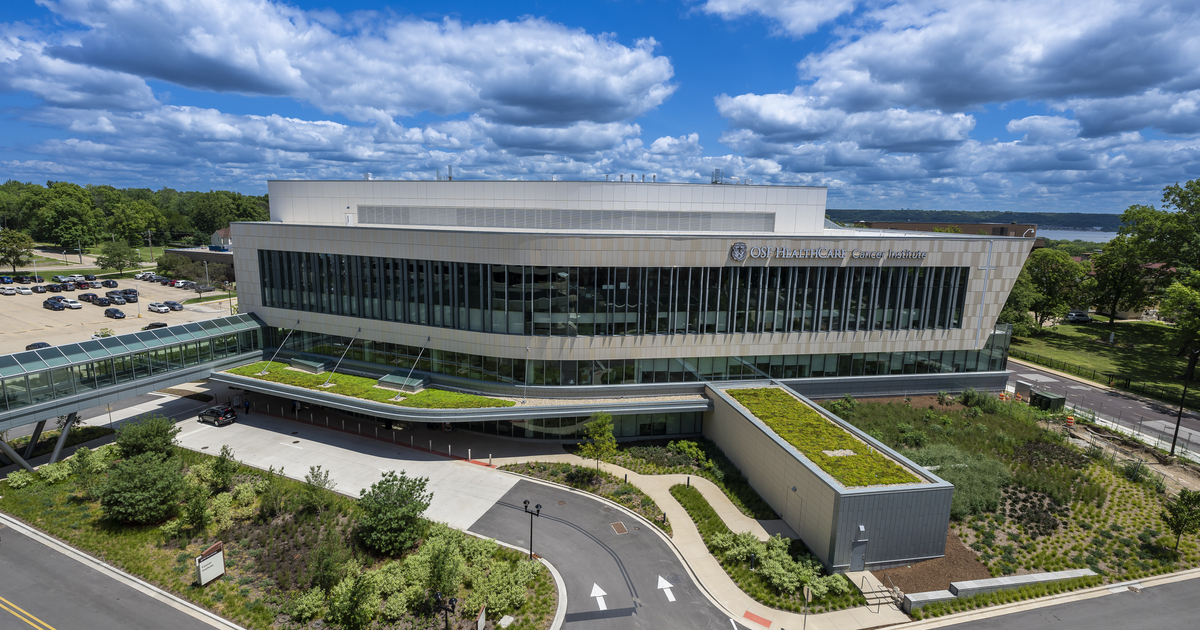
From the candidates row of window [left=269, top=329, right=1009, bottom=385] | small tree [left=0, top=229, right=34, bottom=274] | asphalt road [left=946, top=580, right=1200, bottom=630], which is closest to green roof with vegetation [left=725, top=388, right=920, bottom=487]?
row of window [left=269, top=329, right=1009, bottom=385]

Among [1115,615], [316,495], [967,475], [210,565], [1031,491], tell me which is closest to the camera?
[1115,615]

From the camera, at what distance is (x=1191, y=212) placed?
222 ft

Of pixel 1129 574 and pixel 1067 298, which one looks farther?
pixel 1067 298

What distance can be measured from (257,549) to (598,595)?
19210 millimetres

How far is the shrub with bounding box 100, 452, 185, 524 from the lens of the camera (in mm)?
29875

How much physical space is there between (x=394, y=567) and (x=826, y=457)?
24.8 metres

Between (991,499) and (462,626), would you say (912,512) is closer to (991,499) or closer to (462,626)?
(991,499)

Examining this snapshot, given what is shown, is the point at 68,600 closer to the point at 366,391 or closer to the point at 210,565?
the point at 210,565

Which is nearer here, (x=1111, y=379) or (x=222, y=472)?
(x=222, y=472)

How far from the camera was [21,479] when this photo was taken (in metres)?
34.1

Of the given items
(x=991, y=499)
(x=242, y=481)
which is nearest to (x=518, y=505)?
(x=242, y=481)

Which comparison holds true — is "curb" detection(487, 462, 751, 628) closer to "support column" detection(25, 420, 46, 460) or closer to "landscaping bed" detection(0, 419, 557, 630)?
"landscaping bed" detection(0, 419, 557, 630)

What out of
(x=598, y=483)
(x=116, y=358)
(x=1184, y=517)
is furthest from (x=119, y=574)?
(x=1184, y=517)

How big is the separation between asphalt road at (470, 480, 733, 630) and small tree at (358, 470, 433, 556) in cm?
383
